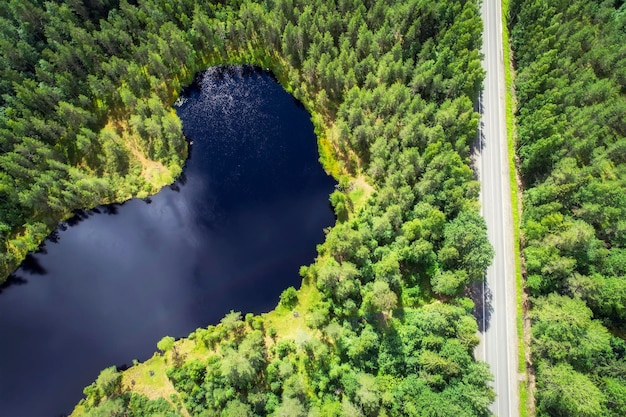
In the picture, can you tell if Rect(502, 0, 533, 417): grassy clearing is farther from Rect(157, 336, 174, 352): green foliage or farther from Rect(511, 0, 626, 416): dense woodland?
Rect(157, 336, 174, 352): green foliage

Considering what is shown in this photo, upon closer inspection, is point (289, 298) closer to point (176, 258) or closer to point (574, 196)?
point (176, 258)

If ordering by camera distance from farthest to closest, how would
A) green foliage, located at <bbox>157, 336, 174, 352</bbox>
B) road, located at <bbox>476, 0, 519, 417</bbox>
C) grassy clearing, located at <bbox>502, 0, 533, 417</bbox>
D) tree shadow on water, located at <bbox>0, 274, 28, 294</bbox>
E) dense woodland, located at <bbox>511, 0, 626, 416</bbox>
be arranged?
tree shadow on water, located at <bbox>0, 274, 28, 294</bbox> < road, located at <bbox>476, 0, 519, 417</bbox> < green foliage, located at <bbox>157, 336, 174, 352</bbox> < grassy clearing, located at <bbox>502, 0, 533, 417</bbox> < dense woodland, located at <bbox>511, 0, 626, 416</bbox>

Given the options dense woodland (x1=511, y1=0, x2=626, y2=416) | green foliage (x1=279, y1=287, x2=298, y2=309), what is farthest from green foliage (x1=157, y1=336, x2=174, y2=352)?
dense woodland (x1=511, y1=0, x2=626, y2=416)

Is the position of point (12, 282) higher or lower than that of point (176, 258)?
lower

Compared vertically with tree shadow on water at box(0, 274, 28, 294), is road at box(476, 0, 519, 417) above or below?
above

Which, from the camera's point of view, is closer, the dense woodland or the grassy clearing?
the dense woodland

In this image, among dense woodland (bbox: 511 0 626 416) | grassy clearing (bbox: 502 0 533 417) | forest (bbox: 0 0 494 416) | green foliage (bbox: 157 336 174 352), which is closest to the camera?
dense woodland (bbox: 511 0 626 416)

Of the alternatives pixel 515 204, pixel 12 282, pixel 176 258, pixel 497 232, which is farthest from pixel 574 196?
pixel 12 282
